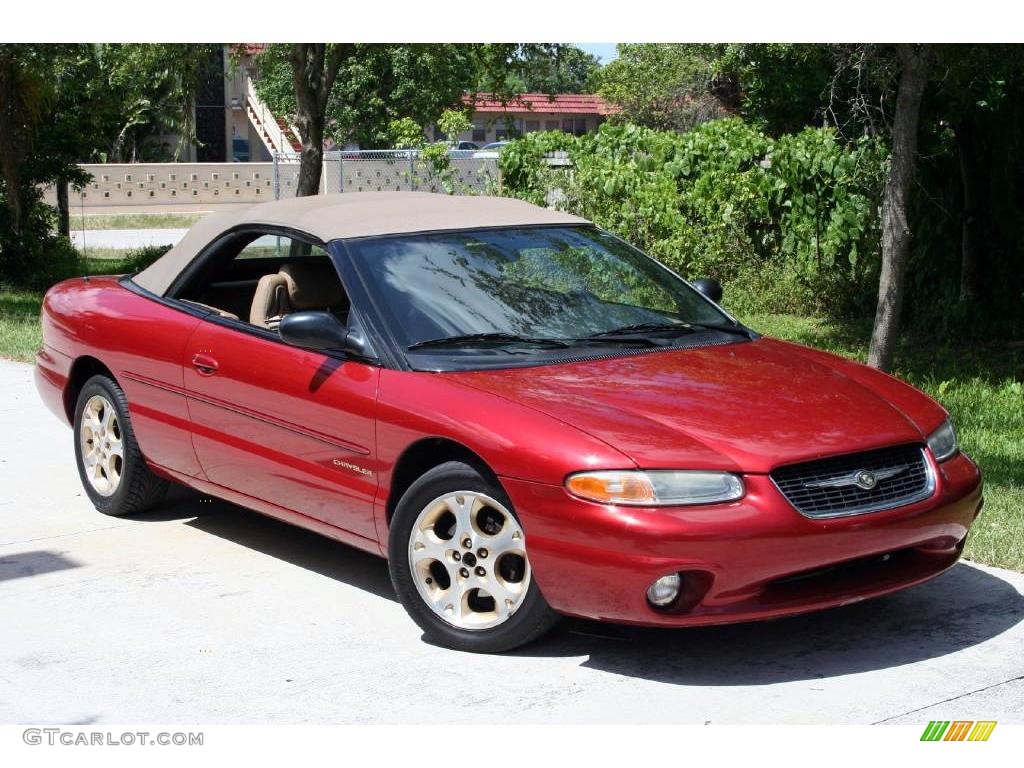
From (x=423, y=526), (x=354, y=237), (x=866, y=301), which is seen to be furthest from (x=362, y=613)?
(x=866, y=301)

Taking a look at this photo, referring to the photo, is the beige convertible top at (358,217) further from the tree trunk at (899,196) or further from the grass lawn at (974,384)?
the tree trunk at (899,196)

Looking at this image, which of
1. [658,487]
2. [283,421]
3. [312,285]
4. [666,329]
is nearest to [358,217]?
[312,285]

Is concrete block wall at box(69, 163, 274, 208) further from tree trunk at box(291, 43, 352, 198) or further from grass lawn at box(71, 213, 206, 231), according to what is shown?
tree trunk at box(291, 43, 352, 198)

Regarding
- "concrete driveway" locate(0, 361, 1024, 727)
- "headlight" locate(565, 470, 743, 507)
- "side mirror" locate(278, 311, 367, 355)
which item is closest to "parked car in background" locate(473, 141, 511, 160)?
"concrete driveway" locate(0, 361, 1024, 727)

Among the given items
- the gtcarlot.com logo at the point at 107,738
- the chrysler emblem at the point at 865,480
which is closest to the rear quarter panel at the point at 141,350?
the gtcarlot.com logo at the point at 107,738

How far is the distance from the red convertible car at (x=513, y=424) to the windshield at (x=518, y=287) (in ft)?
0.04

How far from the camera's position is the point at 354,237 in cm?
593

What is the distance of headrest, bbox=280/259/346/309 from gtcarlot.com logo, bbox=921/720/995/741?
3.27 meters

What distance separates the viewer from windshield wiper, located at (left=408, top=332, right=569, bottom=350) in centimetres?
544

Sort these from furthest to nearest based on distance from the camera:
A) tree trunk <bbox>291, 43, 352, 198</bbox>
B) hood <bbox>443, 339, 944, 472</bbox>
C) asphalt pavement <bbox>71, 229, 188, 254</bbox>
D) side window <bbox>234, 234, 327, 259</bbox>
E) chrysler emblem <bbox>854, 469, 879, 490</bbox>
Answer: asphalt pavement <bbox>71, 229, 188, 254</bbox> → tree trunk <bbox>291, 43, 352, 198</bbox> → side window <bbox>234, 234, 327, 259</bbox> → chrysler emblem <bbox>854, 469, 879, 490</bbox> → hood <bbox>443, 339, 944, 472</bbox>

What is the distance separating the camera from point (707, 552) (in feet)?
14.7

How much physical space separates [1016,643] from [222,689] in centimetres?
276

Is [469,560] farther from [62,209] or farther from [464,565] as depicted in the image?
[62,209]

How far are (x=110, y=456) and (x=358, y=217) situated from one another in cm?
190
